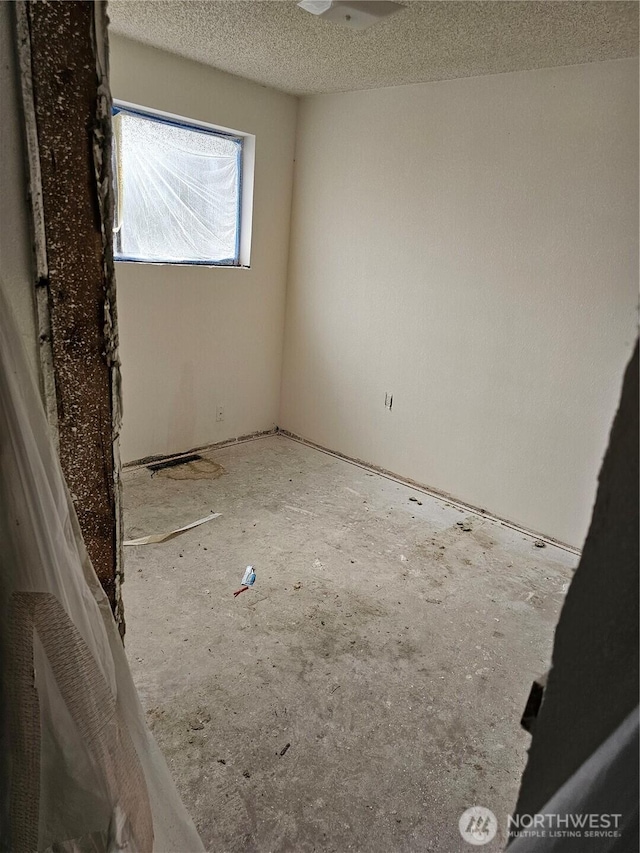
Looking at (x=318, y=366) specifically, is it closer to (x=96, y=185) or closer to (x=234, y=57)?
(x=234, y=57)

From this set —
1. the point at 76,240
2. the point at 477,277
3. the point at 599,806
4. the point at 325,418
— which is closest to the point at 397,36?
the point at 477,277

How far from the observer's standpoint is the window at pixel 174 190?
313cm

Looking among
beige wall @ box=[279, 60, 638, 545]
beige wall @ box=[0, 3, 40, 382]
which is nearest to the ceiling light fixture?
beige wall @ box=[279, 60, 638, 545]

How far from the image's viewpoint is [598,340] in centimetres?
277

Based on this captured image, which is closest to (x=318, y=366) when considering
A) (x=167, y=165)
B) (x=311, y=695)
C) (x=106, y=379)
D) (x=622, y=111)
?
(x=167, y=165)

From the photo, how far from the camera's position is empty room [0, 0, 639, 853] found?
970 millimetres

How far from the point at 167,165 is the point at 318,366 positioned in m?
1.56

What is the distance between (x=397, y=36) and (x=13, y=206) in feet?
6.93

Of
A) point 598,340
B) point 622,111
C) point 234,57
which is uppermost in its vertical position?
point 234,57

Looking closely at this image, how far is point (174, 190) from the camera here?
335cm

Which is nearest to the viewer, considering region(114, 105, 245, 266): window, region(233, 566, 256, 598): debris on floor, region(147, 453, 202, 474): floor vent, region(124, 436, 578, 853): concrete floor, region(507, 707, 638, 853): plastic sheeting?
region(507, 707, 638, 853): plastic sheeting

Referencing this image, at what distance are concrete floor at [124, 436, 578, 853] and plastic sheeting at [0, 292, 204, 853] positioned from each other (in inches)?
Answer: 19.7

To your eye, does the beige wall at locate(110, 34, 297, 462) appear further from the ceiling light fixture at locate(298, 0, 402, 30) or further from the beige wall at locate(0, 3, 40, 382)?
the beige wall at locate(0, 3, 40, 382)

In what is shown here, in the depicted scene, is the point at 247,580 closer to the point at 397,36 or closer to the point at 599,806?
the point at 599,806
